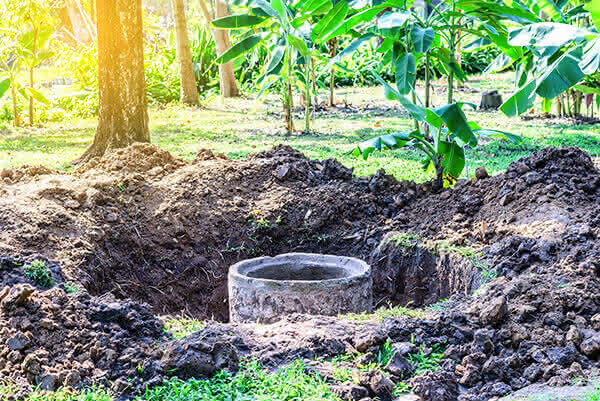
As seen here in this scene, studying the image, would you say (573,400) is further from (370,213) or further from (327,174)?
(327,174)

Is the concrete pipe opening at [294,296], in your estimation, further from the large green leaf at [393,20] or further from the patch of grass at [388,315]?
the large green leaf at [393,20]

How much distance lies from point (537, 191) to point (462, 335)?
7.50 feet

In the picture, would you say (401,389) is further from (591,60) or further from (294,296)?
(591,60)

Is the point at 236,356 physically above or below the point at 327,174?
below

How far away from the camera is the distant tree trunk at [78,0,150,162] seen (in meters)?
9.17

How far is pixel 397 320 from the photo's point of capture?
4.62 meters

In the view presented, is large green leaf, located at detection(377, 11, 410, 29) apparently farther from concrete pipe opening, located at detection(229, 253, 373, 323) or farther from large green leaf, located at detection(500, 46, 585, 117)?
concrete pipe opening, located at detection(229, 253, 373, 323)

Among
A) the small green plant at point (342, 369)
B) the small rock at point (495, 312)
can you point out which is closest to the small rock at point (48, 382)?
the small green plant at point (342, 369)

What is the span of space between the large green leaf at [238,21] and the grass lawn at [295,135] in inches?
63.9

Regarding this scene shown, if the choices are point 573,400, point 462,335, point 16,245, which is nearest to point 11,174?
point 16,245

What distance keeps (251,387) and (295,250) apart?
3221 mm

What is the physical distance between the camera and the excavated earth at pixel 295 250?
161 inches

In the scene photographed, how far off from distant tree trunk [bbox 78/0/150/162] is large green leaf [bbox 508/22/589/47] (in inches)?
175

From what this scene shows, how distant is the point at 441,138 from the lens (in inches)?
281
